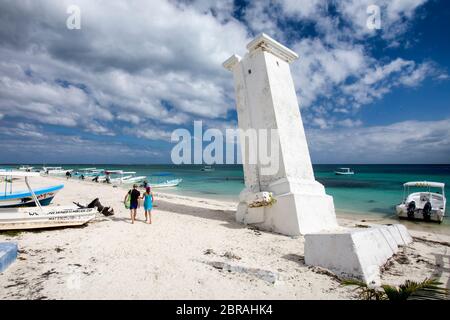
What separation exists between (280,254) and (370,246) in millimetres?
2163

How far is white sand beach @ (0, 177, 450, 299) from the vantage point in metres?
4.02

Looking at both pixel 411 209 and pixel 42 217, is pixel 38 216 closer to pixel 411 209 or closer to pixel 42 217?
pixel 42 217

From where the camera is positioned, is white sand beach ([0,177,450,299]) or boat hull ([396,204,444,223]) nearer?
white sand beach ([0,177,450,299])

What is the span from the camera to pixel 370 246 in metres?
5.30

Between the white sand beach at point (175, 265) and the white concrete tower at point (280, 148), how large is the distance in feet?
2.85

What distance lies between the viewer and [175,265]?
5125mm

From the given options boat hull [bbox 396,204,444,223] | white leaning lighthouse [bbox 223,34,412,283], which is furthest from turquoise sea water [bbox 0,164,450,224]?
white leaning lighthouse [bbox 223,34,412,283]

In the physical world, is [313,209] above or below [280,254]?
above

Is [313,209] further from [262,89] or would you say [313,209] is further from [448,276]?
[262,89]

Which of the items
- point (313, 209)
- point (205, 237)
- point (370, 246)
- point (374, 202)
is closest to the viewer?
point (370, 246)

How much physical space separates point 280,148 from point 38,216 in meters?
8.58

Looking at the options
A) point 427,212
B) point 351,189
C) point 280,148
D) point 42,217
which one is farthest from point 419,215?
point 42,217

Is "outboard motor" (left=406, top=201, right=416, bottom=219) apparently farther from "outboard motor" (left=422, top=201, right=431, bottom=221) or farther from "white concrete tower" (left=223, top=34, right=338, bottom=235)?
"white concrete tower" (left=223, top=34, right=338, bottom=235)

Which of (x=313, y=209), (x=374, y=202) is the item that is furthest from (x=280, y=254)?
(x=374, y=202)
